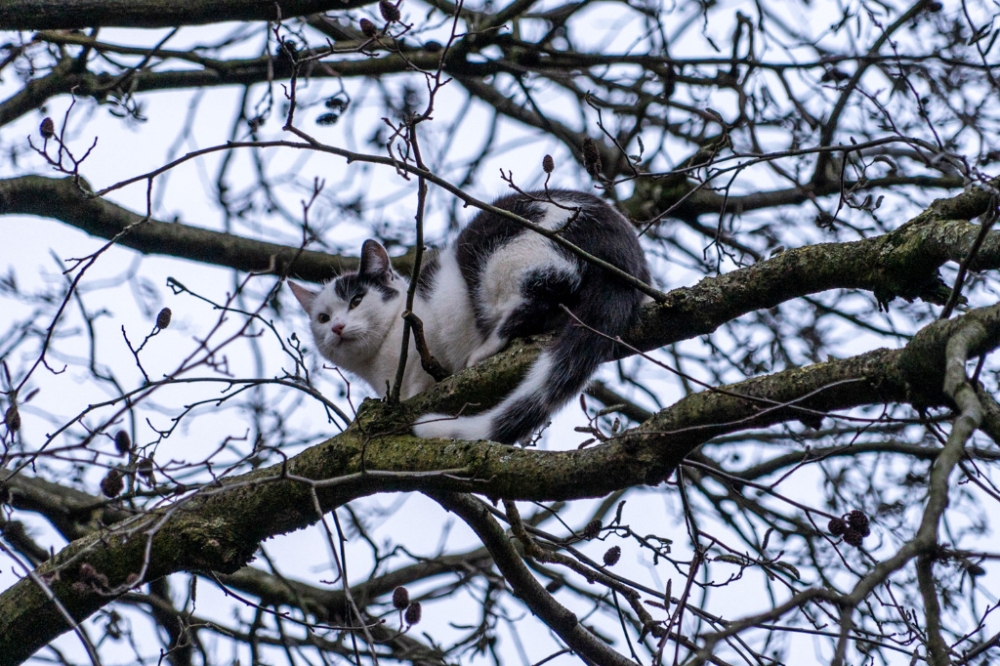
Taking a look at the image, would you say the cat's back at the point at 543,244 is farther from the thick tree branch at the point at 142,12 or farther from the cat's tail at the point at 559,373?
the thick tree branch at the point at 142,12

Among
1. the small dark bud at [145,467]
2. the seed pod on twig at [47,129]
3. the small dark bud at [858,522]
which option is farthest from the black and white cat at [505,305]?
the seed pod on twig at [47,129]

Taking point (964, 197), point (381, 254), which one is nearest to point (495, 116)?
point (381, 254)

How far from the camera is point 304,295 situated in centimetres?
518

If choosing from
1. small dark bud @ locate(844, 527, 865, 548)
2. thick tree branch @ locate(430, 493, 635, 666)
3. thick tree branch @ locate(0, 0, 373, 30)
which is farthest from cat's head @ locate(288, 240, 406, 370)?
small dark bud @ locate(844, 527, 865, 548)

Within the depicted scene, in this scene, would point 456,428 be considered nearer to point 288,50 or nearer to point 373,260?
point 288,50

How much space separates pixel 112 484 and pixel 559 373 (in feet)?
4.82

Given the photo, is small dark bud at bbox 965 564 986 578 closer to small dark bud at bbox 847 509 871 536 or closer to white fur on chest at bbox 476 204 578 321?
small dark bud at bbox 847 509 871 536

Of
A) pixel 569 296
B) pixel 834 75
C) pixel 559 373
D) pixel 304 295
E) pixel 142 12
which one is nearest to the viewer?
pixel 559 373

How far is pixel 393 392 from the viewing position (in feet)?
10.1

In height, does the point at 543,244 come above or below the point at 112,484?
above

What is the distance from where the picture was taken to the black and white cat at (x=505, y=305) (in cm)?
327

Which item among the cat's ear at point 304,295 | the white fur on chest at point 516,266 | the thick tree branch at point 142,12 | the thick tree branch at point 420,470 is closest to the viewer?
the thick tree branch at point 420,470

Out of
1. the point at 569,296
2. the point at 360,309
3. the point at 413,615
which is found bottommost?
the point at 413,615

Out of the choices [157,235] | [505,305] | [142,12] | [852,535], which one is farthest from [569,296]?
[157,235]
